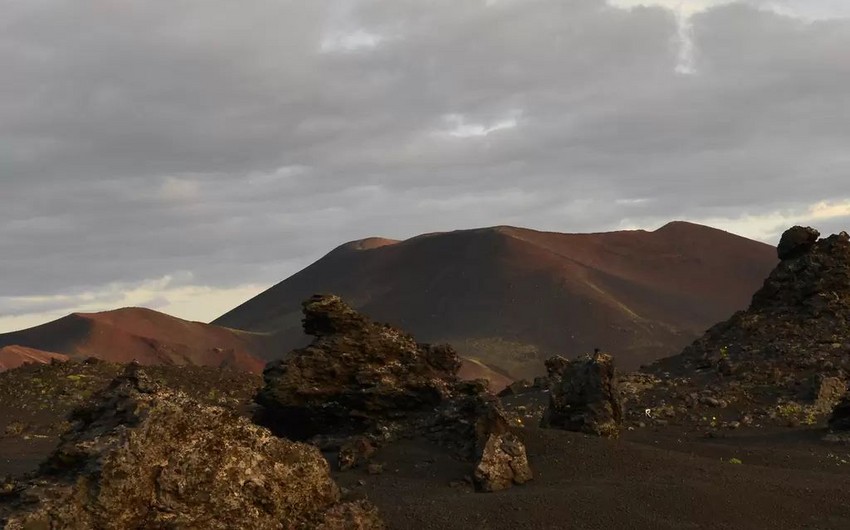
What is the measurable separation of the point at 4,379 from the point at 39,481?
21.9 m

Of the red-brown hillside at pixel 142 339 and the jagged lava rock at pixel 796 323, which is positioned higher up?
the red-brown hillside at pixel 142 339

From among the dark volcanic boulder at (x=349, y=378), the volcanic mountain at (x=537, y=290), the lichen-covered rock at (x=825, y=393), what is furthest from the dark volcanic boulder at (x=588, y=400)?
the volcanic mountain at (x=537, y=290)

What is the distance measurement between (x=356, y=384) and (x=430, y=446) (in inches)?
97.5

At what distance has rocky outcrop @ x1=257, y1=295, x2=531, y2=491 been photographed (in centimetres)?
1528

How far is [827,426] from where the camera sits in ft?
59.2

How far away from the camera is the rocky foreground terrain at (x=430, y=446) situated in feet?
26.1

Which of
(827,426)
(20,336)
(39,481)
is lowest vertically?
(827,426)

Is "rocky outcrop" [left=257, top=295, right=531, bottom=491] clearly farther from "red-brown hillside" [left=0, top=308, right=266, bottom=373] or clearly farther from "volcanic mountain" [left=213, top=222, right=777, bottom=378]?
"volcanic mountain" [left=213, top=222, right=777, bottom=378]

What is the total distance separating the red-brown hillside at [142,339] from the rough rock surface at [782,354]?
4426 centimetres

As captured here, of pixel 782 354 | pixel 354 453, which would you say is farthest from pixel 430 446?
pixel 782 354

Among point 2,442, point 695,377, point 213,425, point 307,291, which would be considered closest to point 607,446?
point 213,425

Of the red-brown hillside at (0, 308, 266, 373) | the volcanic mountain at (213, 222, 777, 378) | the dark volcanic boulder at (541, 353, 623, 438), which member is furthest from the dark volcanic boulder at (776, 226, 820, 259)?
the red-brown hillside at (0, 308, 266, 373)

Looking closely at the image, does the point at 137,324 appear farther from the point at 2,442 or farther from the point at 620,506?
the point at 620,506

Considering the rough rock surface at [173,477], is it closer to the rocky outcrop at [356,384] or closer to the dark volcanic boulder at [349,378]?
the rocky outcrop at [356,384]
